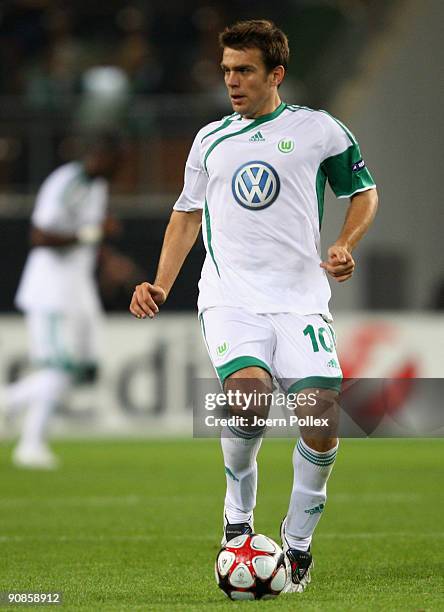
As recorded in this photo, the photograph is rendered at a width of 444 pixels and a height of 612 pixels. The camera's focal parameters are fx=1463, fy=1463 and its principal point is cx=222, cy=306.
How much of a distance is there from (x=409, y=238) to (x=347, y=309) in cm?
150

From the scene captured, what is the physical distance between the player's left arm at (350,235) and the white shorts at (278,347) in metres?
0.25

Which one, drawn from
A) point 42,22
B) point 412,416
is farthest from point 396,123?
point 412,416

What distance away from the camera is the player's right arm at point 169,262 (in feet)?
18.4

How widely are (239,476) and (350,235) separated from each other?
3.40ft

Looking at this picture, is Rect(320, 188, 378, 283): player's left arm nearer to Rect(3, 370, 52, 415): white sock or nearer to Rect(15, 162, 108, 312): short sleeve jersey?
Rect(15, 162, 108, 312): short sleeve jersey

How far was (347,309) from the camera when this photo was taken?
17.4 metres

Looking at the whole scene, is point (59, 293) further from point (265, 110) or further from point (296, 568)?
point (296, 568)

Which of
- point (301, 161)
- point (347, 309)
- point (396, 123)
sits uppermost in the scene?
point (301, 161)

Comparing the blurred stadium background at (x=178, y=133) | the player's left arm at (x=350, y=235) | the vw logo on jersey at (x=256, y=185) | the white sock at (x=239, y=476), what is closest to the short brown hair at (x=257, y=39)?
the vw logo on jersey at (x=256, y=185)

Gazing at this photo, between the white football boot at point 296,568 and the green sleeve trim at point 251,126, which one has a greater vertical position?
the green sleeve trim at point 251,126

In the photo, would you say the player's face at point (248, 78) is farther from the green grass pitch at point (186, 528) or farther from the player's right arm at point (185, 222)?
the green grass pitch at point (186, 528)

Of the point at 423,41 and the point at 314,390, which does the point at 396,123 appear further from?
the point at 314,390

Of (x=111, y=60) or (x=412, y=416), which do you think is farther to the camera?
(x=111, y=60)

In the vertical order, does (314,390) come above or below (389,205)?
above
